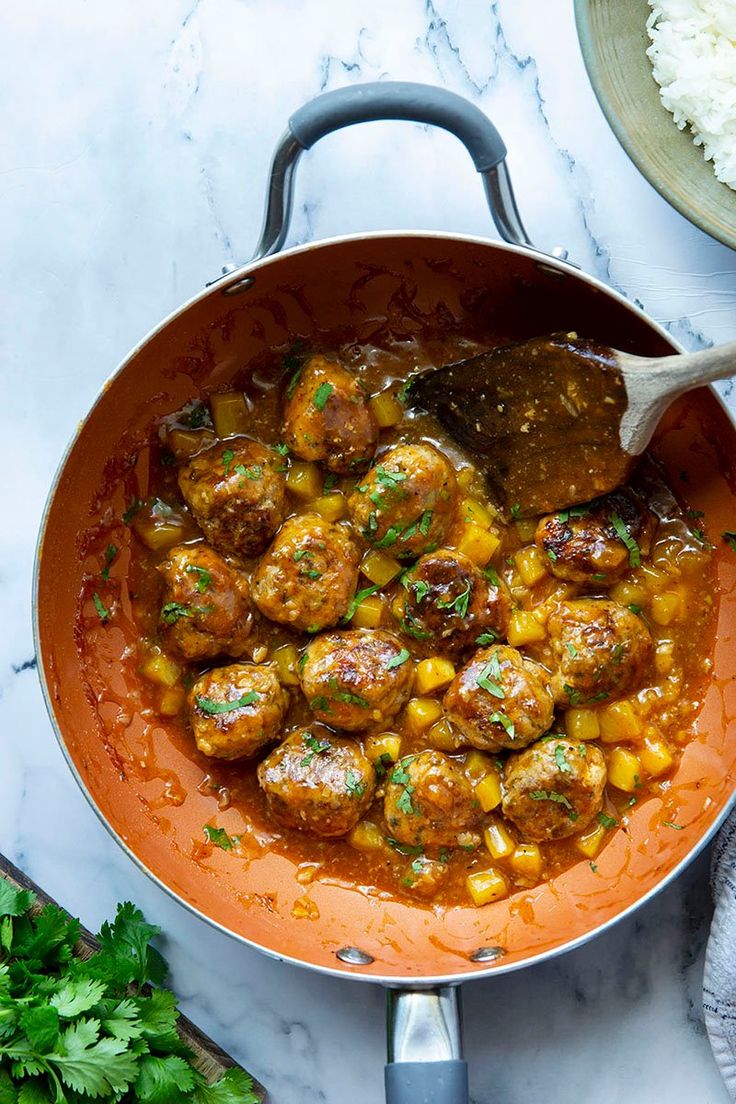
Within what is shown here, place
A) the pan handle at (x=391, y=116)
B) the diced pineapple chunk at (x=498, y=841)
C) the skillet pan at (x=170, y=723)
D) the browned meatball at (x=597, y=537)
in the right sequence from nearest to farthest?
the pan handle at (x=391, y=116), the skillet pan at (x=170, y=723), the browned meatball at (x=597, y=537), the diced pineapple chunk at (x=498, y=841)

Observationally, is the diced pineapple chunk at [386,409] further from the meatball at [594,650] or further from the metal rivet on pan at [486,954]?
the metal rivet on pan at [486,954]

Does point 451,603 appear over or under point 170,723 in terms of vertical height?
over

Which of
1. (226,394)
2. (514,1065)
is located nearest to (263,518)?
(226,394)

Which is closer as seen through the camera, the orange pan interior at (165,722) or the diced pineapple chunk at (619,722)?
the orange pan interior at (165,722)

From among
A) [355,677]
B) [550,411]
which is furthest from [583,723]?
[550,411]

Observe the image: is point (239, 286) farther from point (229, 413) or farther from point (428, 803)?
point (428, 803)

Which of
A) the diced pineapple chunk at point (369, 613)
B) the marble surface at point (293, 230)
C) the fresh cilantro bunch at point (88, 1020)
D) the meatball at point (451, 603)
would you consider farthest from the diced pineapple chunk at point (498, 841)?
the fresh cilantro bunch at point (88, 1020)

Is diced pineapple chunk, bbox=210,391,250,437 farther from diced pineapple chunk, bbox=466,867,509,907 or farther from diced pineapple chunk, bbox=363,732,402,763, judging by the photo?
diced pineapple chunk, bbox=466,867,509,907
